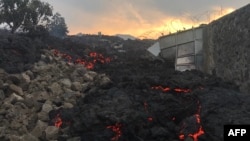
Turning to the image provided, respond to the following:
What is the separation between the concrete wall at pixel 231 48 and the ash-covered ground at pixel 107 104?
103 cm

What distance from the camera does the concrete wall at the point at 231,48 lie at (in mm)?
19047

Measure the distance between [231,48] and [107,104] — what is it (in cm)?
835

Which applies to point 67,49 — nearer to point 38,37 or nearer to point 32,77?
point 38,37

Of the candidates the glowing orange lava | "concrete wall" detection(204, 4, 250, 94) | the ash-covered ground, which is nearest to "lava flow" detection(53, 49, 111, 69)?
the ash-covered ground

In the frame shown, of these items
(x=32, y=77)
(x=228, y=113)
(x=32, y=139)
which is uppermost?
(x=32, y=77)

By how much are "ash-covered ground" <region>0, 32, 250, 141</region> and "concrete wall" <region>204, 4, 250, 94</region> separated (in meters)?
1.03

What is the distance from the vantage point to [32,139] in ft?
48.5

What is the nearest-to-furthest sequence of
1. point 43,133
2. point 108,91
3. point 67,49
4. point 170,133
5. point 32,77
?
point 170,133 < point 43,133 < point 108,91 < point 32,77 < point 67,49

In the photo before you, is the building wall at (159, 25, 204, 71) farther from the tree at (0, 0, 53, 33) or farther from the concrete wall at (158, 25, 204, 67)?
the tree at (0, 0, 53, 33)

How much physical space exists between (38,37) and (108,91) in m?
12.6

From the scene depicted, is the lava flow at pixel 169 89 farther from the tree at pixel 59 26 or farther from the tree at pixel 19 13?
the tree at pixel 59 26

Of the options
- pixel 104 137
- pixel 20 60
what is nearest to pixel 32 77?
pixel 20 60

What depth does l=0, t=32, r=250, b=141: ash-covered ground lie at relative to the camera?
47.0ft

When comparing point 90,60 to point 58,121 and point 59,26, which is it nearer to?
point 58,121
